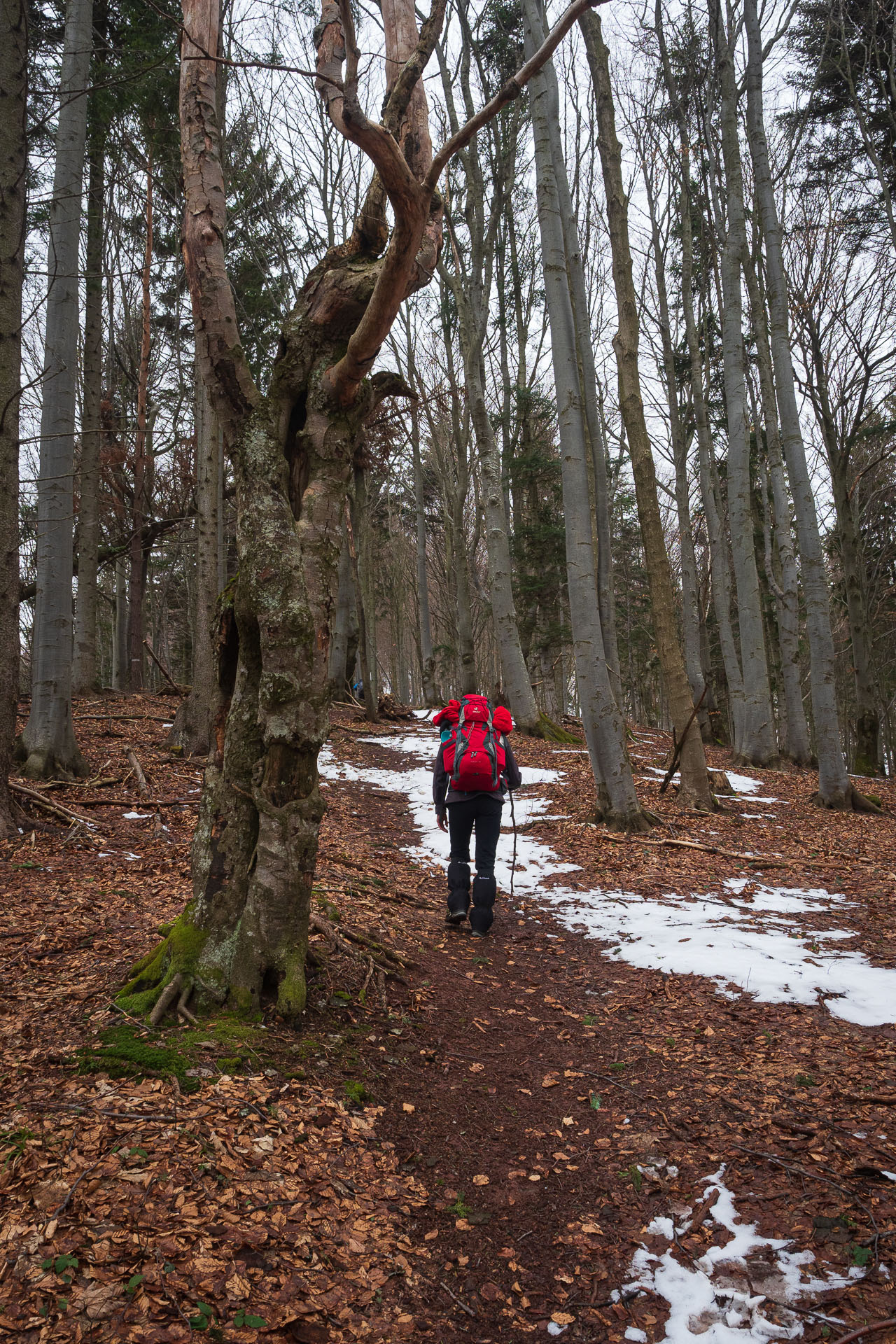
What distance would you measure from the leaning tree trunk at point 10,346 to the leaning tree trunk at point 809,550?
9774mm

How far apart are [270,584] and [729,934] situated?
13.2 ft

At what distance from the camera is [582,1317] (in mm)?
2264

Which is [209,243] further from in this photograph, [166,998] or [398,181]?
[166,998]

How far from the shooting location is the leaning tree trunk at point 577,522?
8.41 metres

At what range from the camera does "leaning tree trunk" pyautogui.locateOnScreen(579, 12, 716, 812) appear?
9.42 m

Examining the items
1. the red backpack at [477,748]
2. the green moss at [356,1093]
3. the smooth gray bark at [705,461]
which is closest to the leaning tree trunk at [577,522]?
the red backpack at [477,748]

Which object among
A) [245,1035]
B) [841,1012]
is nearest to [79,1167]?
[245,1035]

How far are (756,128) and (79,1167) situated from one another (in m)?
15.0

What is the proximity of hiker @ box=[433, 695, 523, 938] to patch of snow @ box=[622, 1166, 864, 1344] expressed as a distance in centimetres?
308

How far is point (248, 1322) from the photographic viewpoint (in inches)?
75.6

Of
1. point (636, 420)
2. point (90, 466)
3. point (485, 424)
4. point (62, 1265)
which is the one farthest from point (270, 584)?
point (485, 424)

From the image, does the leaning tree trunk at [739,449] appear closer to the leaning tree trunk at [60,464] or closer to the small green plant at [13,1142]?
the leaning tree trunk at [60,464]

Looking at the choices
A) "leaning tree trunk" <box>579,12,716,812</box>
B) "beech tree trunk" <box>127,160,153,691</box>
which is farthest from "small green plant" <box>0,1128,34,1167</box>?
"beech tree trunk" <box>127,160,153,691</box>

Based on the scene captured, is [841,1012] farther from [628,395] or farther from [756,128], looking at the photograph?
[756,128]
